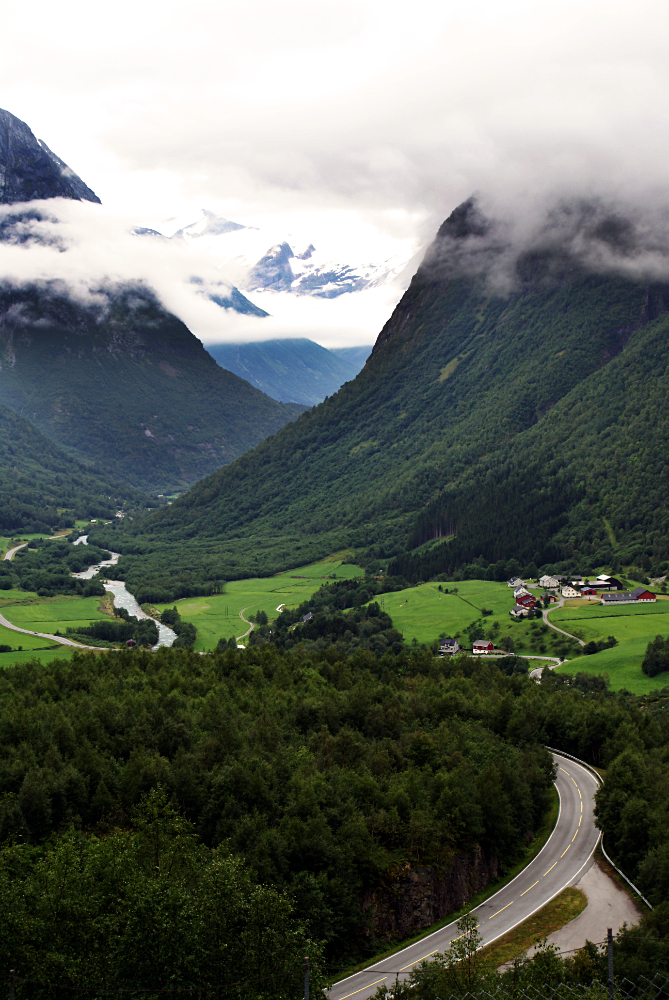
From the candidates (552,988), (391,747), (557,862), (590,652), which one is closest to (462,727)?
(391,747)

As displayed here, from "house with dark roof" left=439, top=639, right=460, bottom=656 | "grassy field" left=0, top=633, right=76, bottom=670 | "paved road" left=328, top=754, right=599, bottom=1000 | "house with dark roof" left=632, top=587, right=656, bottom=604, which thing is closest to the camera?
"paved road" left=328, top=754, right=599, bottom=1000

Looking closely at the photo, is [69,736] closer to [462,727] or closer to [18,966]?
[18,966]

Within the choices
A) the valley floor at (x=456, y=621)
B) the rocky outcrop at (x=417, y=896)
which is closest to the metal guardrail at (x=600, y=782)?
the rocky outcrop at (x=417, y=896)

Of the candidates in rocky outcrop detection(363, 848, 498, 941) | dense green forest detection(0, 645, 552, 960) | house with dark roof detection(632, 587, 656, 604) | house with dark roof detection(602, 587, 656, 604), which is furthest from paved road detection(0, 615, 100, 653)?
house with dark roof detection(632, 587, 656, 604)

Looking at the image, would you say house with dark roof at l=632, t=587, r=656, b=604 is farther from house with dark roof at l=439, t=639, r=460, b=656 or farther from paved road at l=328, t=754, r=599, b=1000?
paved road at l=328, t=754, r=599, b=1000

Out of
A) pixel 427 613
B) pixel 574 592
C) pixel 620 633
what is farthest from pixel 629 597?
pixel 427 613

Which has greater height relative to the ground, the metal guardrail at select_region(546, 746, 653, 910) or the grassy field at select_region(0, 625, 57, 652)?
the metal guardrail at select_region(546, 746, 653, 910)
